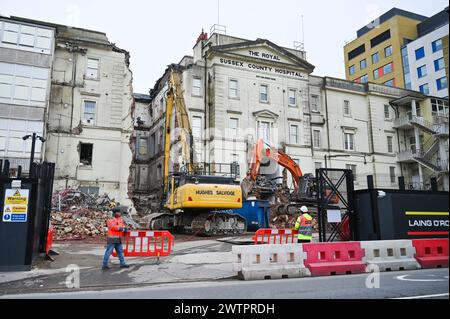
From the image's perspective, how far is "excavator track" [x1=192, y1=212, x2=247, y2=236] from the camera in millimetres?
20969

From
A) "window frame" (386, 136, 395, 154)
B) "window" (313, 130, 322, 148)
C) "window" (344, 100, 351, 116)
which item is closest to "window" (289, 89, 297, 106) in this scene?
"window" (313, 130, 322, 148)

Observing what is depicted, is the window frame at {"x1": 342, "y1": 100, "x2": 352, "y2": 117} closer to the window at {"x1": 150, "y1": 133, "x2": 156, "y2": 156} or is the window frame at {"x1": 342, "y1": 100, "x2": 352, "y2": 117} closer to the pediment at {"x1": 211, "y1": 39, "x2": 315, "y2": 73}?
the pediment at {"x1": 211, "y1": 39, "x2": 315, "y2": 73}

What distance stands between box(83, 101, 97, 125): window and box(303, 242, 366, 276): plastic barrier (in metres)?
25.7

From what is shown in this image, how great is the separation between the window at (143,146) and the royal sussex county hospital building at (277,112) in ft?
4.31

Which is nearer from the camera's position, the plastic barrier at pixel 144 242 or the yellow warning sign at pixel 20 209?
the yellow warning sign at pixel 20 209

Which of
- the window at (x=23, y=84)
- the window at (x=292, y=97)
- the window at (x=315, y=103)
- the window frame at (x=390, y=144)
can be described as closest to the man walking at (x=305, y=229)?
the window at (x=23, y=84)

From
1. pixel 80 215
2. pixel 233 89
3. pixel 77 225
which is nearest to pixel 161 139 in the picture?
pixel 233 89

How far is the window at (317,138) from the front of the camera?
3900 cm

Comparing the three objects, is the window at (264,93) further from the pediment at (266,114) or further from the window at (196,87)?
the window at (196,87)

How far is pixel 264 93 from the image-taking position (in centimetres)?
3659

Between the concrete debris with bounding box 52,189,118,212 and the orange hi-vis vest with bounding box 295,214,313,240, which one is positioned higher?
the concrete debris with bounding box 52,189,118,212

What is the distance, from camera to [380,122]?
139 feet

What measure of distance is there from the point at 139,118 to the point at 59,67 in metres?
12.9
